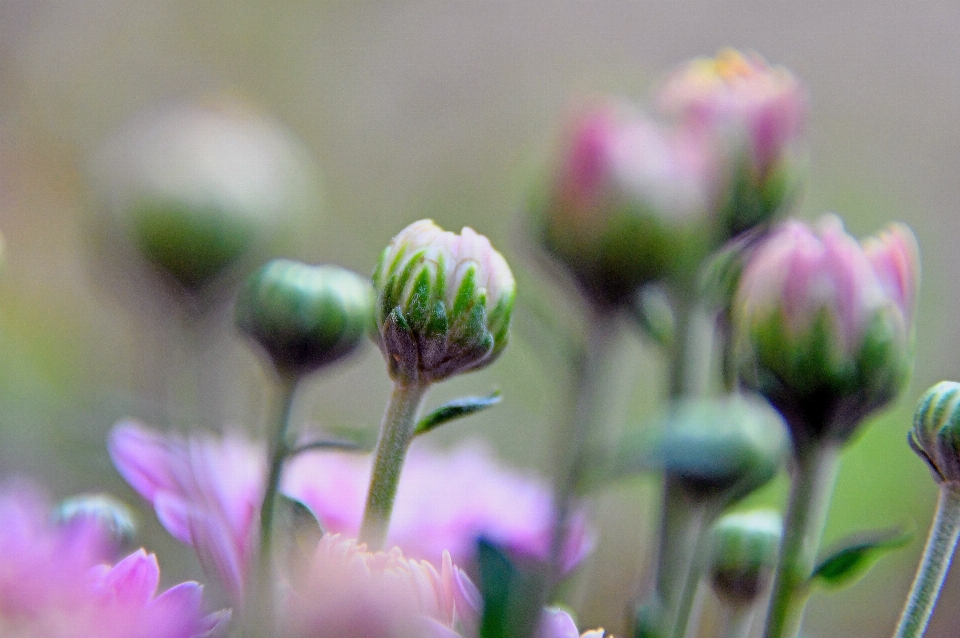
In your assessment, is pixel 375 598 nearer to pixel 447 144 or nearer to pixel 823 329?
pixel 823 329

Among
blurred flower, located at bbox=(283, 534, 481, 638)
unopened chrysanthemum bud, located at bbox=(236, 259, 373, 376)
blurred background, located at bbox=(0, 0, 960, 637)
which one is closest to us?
blurred flower, located at bbox=(283, 534, 481, 638)

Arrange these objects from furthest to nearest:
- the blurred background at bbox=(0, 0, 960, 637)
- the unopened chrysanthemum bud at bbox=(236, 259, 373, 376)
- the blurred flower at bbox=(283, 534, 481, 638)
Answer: the blurred background at bbox=(0, 0, 960, 637) → the unopened chrysanthemum bud at bbox=(236, 259, 373, 376) → the blurred flower at bbox=(283, 534, 481, 638)

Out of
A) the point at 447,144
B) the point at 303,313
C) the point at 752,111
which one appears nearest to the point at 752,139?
the point at 752,111

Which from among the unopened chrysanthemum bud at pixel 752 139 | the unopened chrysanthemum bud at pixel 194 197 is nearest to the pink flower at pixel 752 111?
the unopened chrysanthemum bud at pixel 752 139

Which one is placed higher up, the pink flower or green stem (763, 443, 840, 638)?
the pink flower

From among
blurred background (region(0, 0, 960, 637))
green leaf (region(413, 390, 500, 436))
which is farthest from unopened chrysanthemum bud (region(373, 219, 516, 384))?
blurred background (region(0, 0, 960, 637))

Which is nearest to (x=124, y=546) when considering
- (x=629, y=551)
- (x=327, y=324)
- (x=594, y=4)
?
(x=327, y=324)

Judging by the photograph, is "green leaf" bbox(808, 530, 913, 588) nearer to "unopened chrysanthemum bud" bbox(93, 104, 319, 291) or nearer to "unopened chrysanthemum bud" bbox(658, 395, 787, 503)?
"unopened chrysanthemum bud" bbox(658, 395, 787, 503)
